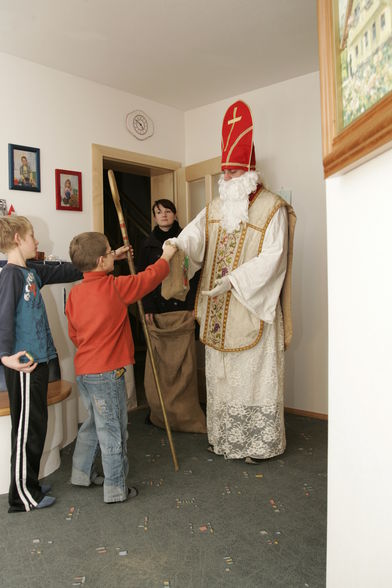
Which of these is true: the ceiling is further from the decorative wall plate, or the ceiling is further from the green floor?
the green floor

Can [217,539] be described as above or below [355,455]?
below

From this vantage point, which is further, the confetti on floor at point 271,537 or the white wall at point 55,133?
the white wall at point 55,133

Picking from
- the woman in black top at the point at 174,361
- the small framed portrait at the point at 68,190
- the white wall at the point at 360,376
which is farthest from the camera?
the small framed portrait at the point at 68,190

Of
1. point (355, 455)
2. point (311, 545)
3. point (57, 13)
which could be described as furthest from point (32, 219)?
point (355, 455)

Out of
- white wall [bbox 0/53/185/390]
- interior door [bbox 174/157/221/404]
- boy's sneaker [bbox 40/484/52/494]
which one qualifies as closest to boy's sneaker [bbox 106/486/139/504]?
boy's sneaker [bbox 40/484/52/494]

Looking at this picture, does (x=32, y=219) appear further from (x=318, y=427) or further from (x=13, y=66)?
(x=318, y=427)

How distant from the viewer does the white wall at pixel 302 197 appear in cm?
370

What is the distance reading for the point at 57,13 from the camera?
9.11 ft

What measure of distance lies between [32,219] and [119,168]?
1.19 m

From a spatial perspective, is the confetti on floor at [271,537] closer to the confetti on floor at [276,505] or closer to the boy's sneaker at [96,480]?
the confetti on floor at [276,505]

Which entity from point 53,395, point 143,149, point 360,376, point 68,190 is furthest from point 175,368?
point 360,376

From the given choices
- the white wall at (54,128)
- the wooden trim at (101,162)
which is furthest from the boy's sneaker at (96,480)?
the wooden trim at (101,162)

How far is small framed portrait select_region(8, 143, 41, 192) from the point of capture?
328 centimetres

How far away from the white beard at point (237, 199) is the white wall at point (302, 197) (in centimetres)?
101
